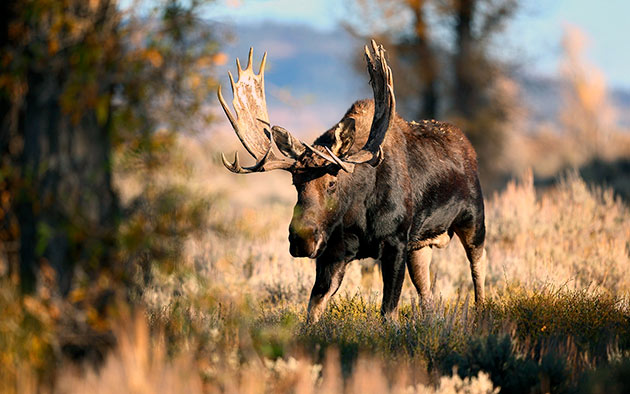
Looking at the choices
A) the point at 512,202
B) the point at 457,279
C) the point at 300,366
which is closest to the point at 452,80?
the point at 512,202

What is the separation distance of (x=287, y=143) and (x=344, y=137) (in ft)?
1.72

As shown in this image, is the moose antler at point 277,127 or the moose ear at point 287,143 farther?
the moose ear at point 287,143

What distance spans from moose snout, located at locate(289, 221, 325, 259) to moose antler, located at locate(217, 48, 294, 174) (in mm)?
623

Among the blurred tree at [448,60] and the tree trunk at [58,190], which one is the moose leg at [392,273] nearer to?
the tree trunk at [58,190]

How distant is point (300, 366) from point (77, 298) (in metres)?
1.25

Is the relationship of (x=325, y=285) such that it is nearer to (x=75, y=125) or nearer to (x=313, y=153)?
(x=313, y=153)

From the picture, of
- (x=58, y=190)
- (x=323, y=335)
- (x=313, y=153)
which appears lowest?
(x=323, y=335)

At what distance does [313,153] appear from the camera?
6566 mm

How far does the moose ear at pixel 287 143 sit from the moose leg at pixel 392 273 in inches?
44.7

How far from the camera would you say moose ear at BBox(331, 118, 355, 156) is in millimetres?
6723

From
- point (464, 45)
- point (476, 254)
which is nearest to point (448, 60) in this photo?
point (464, 45)

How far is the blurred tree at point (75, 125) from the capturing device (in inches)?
159

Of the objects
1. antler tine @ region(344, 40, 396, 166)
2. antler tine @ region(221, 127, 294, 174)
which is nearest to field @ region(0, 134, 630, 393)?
antler tine @ region(221, 127, 294, 174)

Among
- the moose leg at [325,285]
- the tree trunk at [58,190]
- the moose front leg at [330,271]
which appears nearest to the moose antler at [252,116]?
the moose front leg at [330,271]
